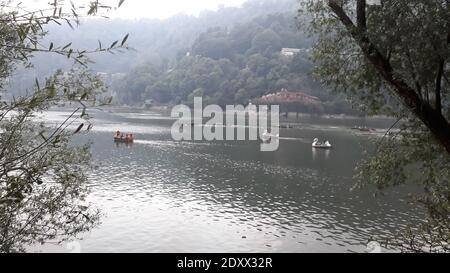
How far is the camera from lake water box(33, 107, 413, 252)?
24.6 meters

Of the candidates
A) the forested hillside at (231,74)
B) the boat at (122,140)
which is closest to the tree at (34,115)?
the boat at (122,140)

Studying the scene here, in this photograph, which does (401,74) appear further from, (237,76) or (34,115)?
(237,76)

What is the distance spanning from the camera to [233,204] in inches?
1314

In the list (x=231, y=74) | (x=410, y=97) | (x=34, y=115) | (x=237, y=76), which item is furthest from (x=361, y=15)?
(x=231, y=74)

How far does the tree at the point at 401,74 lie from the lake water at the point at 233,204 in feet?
8.42

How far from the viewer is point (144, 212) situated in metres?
30.2

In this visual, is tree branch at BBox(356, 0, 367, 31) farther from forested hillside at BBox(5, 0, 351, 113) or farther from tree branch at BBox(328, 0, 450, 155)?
forested hillside at BBox(5, 0, 351, 113)

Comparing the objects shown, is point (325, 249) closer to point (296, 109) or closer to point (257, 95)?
point (296, 109)

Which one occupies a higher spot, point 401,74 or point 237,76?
point 237,76

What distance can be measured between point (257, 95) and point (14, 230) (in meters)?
139

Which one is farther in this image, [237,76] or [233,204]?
[237,76]

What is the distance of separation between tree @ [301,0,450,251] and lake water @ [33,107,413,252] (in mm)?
2568

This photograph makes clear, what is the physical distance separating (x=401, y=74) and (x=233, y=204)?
25826 mm
